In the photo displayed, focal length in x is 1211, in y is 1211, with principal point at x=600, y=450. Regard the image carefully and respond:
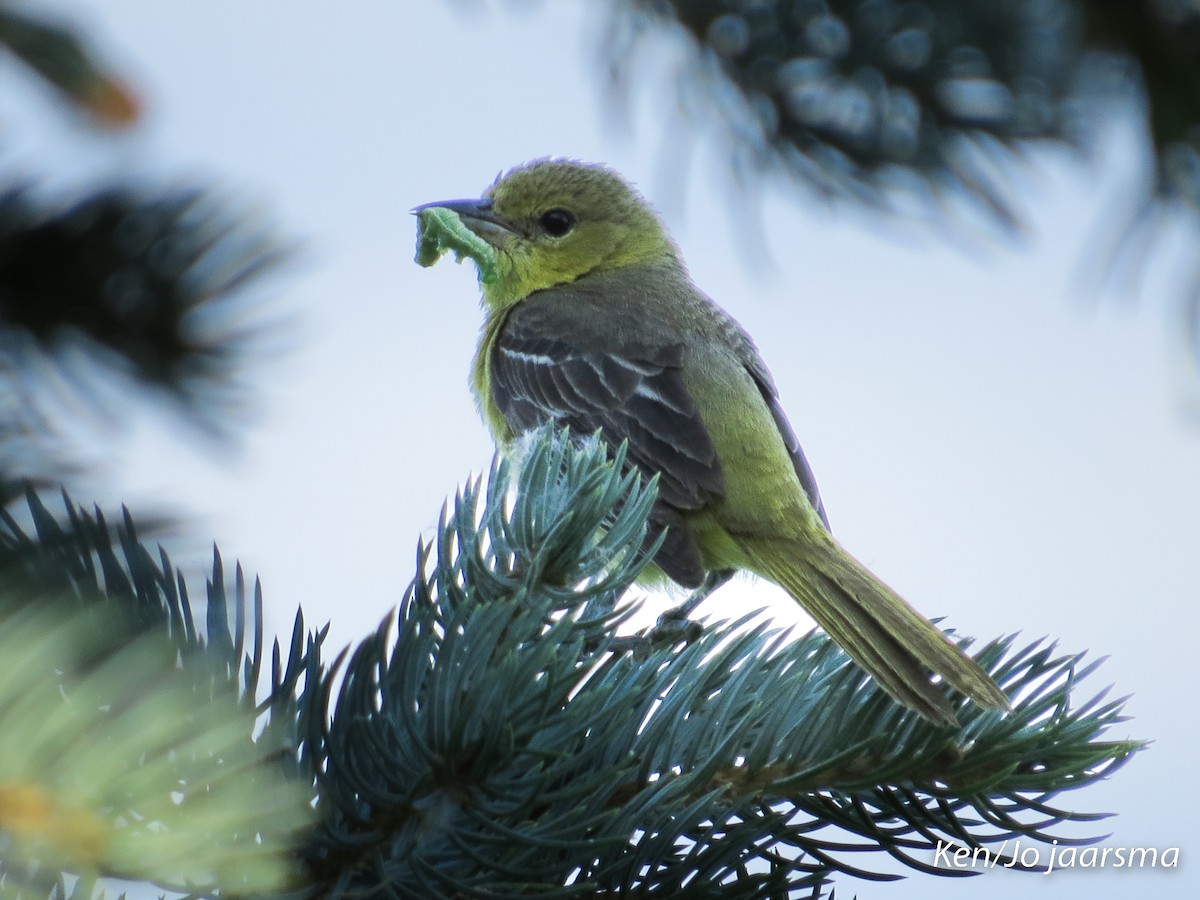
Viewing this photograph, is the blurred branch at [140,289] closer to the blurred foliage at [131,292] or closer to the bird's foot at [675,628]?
the blurred foliage at [131,292]

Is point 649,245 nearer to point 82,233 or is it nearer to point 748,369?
point 748,369

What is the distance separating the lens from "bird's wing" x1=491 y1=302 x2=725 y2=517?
362cm

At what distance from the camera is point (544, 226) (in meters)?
5.07

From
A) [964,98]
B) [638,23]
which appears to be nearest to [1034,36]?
[964,98]

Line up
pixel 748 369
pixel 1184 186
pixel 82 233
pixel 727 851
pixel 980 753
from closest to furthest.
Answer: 1. pixel 82 233
2. pixel 727 851
3. pixel 980 753
4. pixel 1184 186
5. pixel 748 369

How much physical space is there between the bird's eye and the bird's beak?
0.48ft

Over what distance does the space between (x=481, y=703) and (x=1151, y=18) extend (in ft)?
5.25

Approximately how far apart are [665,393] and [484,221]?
4.81 feet

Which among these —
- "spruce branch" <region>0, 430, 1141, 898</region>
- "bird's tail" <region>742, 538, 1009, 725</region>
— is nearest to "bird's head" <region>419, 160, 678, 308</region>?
"bird's tail" <region>742, 538, 1009, 725</region>

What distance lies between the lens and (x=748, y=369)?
14.6 feet

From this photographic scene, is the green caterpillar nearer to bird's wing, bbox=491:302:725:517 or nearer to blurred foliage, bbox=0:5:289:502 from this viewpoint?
bird's wing, bbox=491:302:725:517

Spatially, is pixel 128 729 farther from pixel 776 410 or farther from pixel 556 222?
pixel 556 222

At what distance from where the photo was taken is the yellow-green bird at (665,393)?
301 centimetres

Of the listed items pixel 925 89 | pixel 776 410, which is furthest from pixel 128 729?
pixel 776 410
